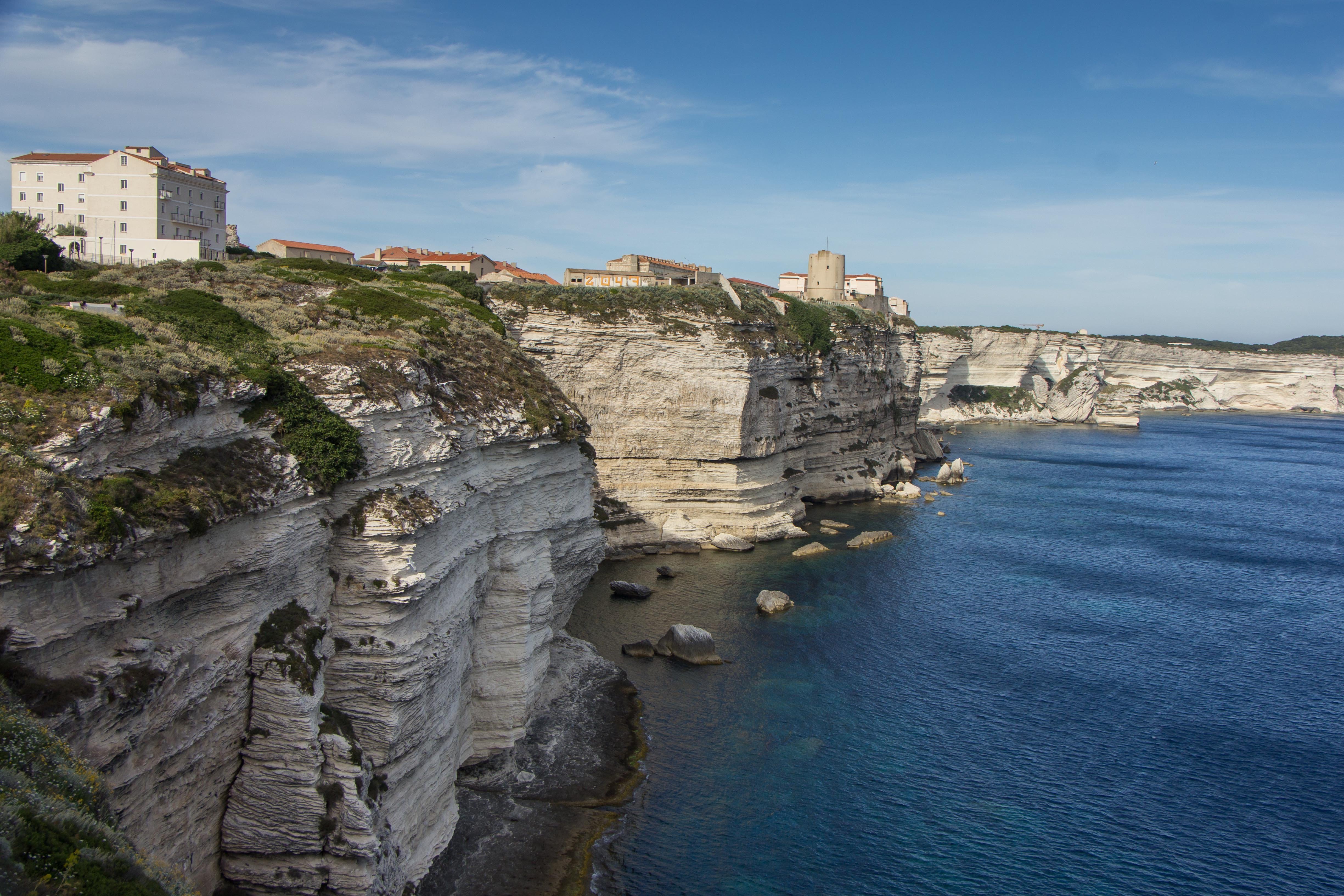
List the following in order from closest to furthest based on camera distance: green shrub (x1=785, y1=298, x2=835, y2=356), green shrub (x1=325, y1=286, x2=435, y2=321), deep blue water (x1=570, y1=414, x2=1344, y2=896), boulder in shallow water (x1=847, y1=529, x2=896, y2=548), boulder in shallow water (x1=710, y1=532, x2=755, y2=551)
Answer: deep blue water (x1=570, y1=414, x2=1344, y2=896) < green shrub (x1=325, y1=286, x2=435, y2=321) < boulder in shallow water (x1=710, y1=532, x2=755, y2=551) < boulder in shallow water (x1=847, y1=529, x2=896, y2=548) < green shrub (x1=785, y1=298, x2=835, y2=356)

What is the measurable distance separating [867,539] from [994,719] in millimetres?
25896

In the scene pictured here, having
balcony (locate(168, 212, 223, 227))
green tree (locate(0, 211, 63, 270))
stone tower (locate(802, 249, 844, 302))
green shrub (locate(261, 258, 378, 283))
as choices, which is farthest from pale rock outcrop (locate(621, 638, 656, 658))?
stone tower (locate(802, 249, 844, 302))

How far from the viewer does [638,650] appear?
3678cm

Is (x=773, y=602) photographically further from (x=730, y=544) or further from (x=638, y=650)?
(x=730, y=544)

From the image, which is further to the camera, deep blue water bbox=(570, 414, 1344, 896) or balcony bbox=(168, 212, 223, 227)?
balcony bbox=(168, 212, 223, 227)

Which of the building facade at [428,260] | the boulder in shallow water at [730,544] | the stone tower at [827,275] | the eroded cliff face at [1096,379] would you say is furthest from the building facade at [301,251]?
the eroded cliff face at [1096,379]

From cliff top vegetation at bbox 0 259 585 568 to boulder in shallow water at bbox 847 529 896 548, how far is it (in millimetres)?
32270

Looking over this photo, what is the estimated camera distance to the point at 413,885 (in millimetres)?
20234

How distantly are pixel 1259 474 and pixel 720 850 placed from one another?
9829 centimetres

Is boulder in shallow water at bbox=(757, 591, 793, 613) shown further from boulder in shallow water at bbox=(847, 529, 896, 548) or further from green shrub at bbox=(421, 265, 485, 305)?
green shrub at bbox=(421, 265, 485, 305)

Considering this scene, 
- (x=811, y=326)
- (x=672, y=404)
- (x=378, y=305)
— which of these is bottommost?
(x=672, y=404)

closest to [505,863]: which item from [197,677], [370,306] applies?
[197,677]

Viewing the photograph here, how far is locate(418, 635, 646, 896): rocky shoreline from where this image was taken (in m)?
21.8

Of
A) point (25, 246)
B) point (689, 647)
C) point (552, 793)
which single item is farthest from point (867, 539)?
point (25, 246)
